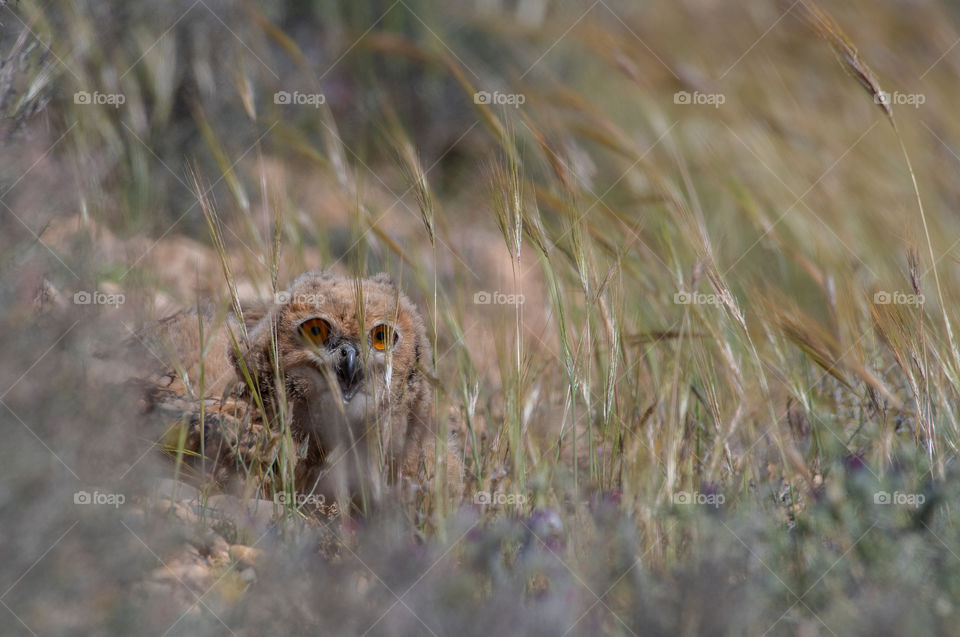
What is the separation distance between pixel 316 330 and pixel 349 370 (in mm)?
277

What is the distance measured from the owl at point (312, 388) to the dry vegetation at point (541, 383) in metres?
0.19

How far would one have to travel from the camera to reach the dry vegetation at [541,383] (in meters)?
2.44

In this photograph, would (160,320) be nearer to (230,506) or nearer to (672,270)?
(230,506)

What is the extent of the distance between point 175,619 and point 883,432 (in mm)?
2402

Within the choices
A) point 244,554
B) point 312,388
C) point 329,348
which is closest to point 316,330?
point 329,348

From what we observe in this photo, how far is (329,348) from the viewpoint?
156 inches

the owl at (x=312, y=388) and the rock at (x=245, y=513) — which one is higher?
the owl at (x=312, y=388)

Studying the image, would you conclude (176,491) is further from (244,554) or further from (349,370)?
(349,370)

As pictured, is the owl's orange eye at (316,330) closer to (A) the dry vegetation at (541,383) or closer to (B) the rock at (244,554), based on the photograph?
(A) the dry vegetation at (541,383)

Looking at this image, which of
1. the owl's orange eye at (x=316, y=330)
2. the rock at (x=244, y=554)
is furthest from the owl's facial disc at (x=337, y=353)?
the rock at (x=244, y=554)

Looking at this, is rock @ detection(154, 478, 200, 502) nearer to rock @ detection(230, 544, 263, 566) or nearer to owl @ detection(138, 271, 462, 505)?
owl @ detection(138, 271, 462, 505)

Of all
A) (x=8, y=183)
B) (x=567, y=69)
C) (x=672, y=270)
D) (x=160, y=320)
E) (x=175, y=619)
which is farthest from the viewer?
(x=567, y=69)

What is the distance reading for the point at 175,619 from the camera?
2.36m

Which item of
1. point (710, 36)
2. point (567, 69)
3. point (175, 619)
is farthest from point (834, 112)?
point (175, 619)
